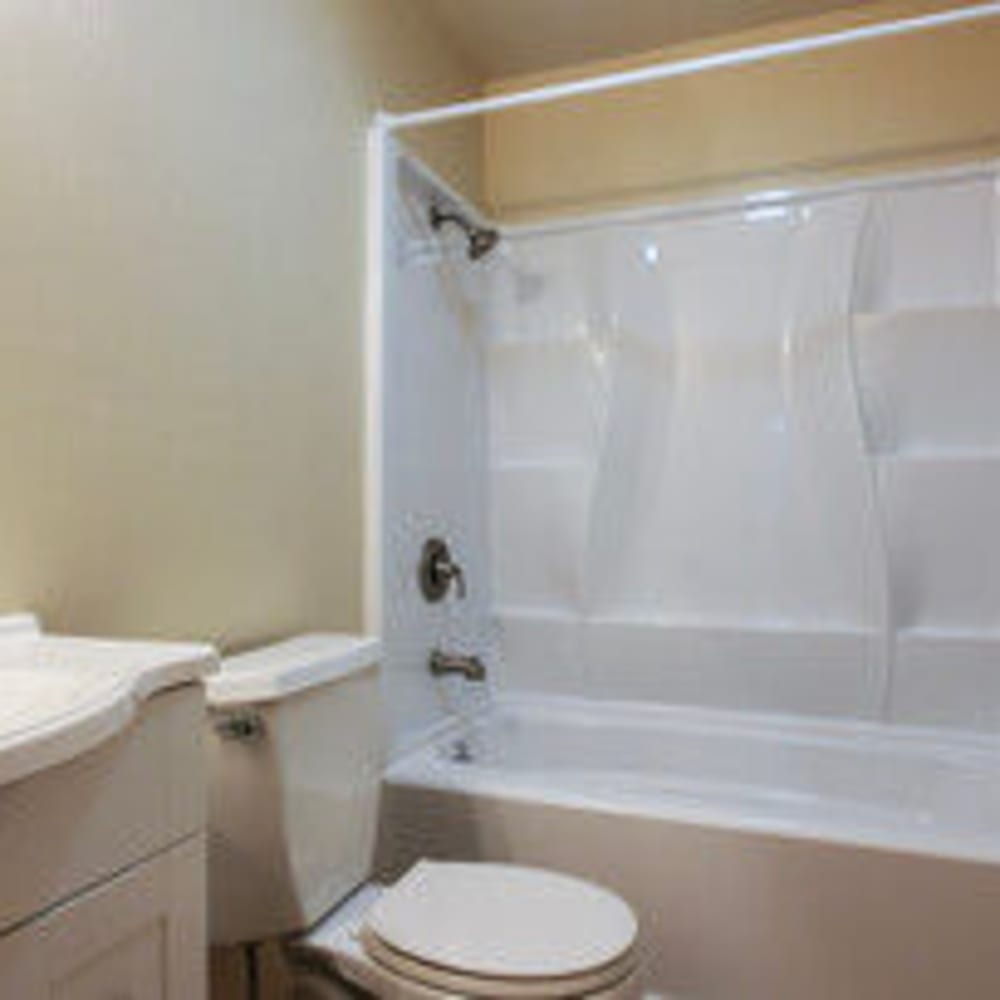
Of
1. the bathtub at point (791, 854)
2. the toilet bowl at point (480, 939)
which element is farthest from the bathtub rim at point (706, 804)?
the toilet bowl at point (480, 939)

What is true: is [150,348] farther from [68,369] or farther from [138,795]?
[138,795]

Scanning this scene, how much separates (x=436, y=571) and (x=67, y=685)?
1.53 m

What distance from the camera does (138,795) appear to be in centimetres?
84

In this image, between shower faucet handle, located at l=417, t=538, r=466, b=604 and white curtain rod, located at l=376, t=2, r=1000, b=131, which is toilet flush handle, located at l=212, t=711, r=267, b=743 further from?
white curtain rod, located at l=376, t=2, r=1000, b=131

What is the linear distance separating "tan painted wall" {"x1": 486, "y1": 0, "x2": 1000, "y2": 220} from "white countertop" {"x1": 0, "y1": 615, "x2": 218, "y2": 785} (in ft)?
6.92

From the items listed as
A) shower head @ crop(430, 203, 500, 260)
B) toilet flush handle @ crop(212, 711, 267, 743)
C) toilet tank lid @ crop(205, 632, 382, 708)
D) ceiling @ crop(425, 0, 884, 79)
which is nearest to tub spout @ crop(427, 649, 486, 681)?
toilet tank lid @ crop(205, 632, 382, 708)

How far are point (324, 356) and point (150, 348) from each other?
513 millimetres

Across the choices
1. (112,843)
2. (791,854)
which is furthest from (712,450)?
(112,843)

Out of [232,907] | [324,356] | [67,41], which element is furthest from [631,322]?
[232,907]

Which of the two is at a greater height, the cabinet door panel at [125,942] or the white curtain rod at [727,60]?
the white curtain rod at [727,60]

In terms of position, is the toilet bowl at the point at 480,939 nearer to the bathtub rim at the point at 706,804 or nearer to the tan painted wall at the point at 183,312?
the bathtub rim at the point at 706,804

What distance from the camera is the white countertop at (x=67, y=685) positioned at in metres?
0.64

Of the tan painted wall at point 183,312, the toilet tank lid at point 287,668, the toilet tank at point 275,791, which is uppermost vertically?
the tan painted wall at point 183,312

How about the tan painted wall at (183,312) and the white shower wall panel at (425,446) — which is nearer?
the tan painted wall at (183,312)
